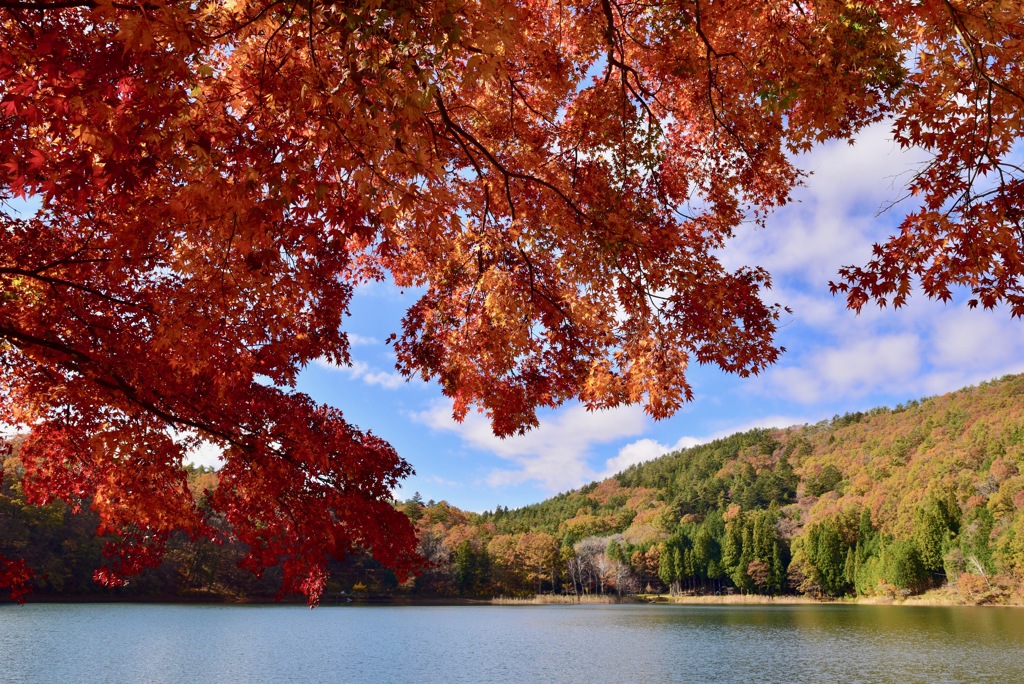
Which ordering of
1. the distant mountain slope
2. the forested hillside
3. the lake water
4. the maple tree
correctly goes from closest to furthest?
the maple tree
the lake water
the forested hillside
the distant mountain slope

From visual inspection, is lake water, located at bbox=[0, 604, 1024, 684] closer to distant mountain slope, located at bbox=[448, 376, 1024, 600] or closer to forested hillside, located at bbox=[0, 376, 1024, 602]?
forested hillside, located at bbox=[0, 376, 1024, 602]

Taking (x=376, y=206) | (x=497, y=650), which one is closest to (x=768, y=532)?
(x=497, y=650)

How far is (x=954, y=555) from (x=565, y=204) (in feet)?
200

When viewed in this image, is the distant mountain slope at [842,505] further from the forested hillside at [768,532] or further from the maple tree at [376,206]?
the maple tree at [376,206]

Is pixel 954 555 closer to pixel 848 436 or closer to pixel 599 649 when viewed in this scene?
pixel 599 649

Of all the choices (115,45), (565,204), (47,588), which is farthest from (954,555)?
(47,588)

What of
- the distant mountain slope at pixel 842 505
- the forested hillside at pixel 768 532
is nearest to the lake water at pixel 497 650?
the forested hillside at pixel 768 532

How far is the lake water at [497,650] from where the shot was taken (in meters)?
19.0

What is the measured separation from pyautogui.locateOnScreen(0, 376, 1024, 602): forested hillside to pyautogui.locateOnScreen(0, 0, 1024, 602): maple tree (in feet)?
105

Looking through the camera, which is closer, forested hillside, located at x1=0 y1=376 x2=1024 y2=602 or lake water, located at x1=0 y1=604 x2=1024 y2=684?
lake water, located at x1=0 y1=604 x2=1024 y2=684

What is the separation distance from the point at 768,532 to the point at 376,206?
7978 cm

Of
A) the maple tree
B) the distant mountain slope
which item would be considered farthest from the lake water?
the distant mountain slope

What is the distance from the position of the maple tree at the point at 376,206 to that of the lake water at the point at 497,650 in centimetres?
1314

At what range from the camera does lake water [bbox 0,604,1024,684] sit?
18984 millimetres
